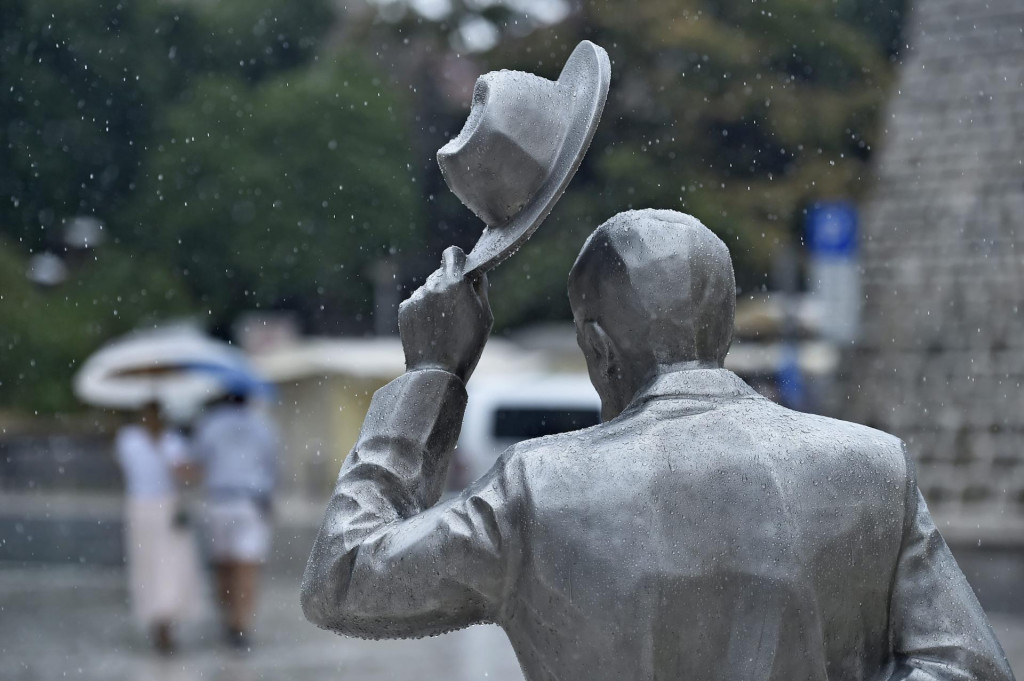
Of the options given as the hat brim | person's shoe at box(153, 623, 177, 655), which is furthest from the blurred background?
the hat brim

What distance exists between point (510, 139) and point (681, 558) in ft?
1.92

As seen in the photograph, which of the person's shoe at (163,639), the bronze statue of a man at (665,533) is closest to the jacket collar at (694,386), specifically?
the bronze statue of a man at (665,533)

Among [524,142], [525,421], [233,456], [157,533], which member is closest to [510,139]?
[524,142]

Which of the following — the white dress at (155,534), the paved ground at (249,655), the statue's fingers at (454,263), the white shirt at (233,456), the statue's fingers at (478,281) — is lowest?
the paved ground at (249,655)

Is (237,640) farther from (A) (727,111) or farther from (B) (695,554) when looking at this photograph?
(A) (727,111)

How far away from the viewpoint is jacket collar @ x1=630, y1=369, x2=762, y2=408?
1.89 meters

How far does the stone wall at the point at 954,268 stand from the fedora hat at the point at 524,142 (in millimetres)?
9287

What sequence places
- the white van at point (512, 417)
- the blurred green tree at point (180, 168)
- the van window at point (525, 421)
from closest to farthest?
the white van at point (512, 417) < the van window at point (525, 421) < the blurred green tree at point (180, 168)

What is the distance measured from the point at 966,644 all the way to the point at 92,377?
9.66 meters

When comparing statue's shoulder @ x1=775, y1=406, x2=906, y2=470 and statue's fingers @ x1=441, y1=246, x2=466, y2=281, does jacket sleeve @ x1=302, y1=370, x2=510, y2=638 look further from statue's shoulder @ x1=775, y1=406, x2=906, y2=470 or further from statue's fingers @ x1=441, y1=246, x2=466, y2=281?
statue's shoulder @ x1=775, y1=406, x2=906, y2=470

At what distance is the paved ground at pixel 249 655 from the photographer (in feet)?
25.5

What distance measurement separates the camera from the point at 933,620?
6.06 ft

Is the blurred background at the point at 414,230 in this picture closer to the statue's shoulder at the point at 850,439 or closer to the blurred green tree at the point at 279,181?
the blurred green tree at the point at 279,181

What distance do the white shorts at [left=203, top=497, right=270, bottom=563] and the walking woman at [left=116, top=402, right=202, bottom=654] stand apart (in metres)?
0.34
